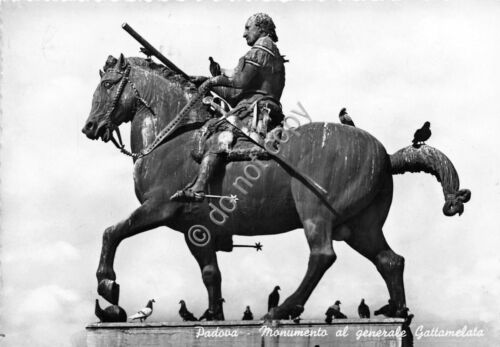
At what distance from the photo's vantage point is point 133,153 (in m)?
28.1

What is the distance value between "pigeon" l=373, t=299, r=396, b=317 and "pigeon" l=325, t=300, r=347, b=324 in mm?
716

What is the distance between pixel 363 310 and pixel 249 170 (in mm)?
2706

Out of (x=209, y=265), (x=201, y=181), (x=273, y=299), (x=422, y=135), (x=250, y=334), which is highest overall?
(x=422, y=135)

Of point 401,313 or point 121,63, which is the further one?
point 121,63

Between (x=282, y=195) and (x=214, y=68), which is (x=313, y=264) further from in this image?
(x=214, y=68)

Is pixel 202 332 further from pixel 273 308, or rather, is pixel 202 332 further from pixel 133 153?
pixel 133 153

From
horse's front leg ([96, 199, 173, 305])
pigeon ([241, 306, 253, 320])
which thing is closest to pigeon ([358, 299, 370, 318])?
pigeon ([241, 306, 253, 320])

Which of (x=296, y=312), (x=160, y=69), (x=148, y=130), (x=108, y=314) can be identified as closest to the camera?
(x=296, y=312)

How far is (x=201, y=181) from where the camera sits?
2705cm

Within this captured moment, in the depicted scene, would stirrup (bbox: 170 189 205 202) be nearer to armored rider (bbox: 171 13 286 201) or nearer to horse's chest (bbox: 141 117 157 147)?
armored rider (bbox: 171 13 286 201)

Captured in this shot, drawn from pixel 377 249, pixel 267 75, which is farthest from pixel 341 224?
pixel 267 75

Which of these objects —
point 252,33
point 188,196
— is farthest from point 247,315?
point 252,33

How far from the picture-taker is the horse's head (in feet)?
93.3

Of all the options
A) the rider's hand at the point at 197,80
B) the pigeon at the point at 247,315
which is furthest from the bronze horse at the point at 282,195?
the pigeon at the point at 247,315
